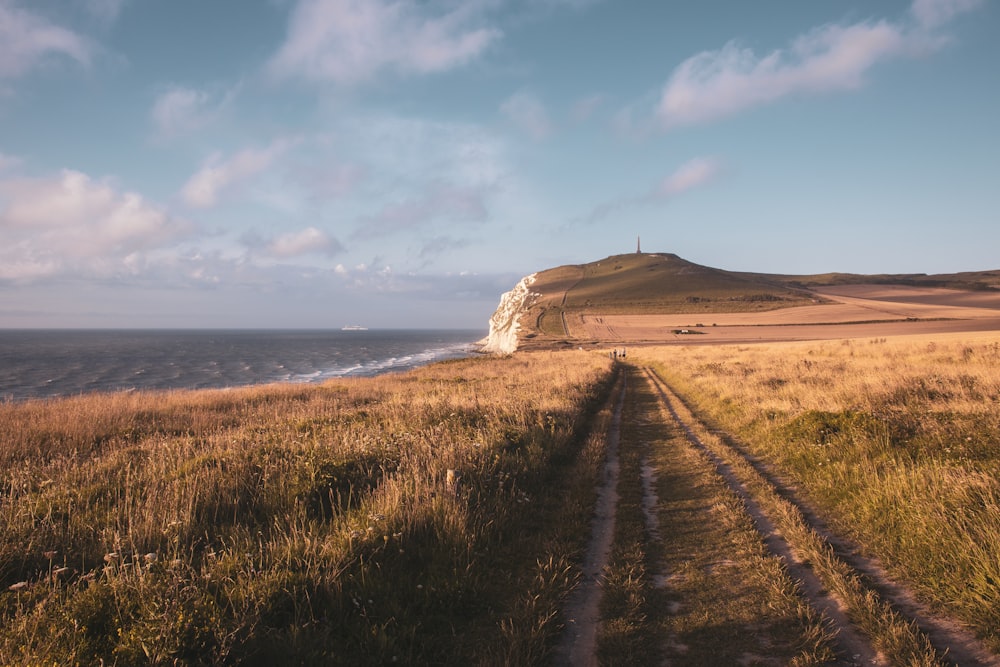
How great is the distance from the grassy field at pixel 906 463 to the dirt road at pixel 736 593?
40cm

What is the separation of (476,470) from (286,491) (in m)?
3.04

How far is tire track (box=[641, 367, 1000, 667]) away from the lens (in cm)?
398

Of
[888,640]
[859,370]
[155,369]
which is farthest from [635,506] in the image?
[155,369]

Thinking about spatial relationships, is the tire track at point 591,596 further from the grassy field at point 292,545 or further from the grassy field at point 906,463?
the grassy field at point 906,463

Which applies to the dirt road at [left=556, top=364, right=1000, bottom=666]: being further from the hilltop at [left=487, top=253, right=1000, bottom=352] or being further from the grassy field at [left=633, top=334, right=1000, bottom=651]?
the hilltop at [left=487, top=253, right=1000, bottom=352]

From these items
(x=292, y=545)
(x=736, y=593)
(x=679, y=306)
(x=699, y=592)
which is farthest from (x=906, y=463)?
(x=679, y=306)

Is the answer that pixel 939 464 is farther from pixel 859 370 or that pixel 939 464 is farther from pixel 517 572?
pixel 859 370

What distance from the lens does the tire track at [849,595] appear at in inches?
157

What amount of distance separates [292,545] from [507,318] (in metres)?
140

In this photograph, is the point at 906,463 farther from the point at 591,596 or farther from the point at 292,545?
the point at 292,545

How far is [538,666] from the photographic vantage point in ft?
13.0

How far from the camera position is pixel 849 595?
15.5 feet

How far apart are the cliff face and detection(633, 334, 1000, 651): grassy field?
8804 centimetres

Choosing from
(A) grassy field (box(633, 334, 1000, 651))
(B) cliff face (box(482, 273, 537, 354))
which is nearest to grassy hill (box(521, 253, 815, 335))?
(B) cliff face (box(482, 273, 537, 354))
